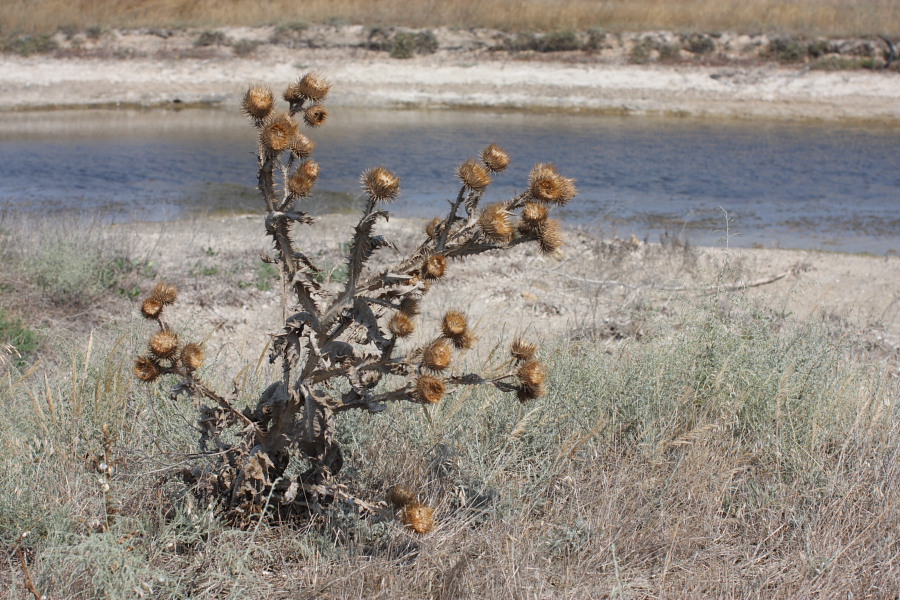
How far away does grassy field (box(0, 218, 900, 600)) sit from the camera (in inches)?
107

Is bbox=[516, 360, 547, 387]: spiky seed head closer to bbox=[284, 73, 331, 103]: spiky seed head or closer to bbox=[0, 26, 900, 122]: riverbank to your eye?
bbox=[284, 73, 331, 103]: spiky seed head

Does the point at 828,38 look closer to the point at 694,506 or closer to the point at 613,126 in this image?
the point at 613,126

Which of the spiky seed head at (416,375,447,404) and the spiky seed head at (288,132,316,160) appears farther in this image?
the spiky seed head at (288,132,316,160)

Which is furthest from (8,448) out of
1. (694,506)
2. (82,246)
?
(82,246)

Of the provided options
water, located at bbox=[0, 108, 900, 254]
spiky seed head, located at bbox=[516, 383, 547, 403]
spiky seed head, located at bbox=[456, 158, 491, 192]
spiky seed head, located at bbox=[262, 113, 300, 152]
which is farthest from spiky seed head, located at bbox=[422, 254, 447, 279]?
water, located at bbox=[0, 108, 900, 254]

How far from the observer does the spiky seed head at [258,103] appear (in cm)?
256

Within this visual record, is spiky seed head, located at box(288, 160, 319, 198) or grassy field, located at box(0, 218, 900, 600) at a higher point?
spiky seed head, located at box(288, 160, 319, 198)

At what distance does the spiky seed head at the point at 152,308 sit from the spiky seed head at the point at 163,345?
0.32 ft

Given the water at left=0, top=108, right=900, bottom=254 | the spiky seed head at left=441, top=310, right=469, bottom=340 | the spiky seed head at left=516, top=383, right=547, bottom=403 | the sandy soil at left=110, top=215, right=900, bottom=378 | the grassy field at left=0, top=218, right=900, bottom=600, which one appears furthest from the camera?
the water at left=0, top=108, right=900, bottom=254

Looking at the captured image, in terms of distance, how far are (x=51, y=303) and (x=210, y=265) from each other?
5.18ft

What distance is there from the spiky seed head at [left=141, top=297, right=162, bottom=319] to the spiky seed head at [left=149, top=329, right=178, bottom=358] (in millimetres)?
98

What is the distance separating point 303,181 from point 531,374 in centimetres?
88

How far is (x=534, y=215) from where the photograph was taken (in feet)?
8.18

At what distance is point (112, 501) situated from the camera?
2.79 metres
